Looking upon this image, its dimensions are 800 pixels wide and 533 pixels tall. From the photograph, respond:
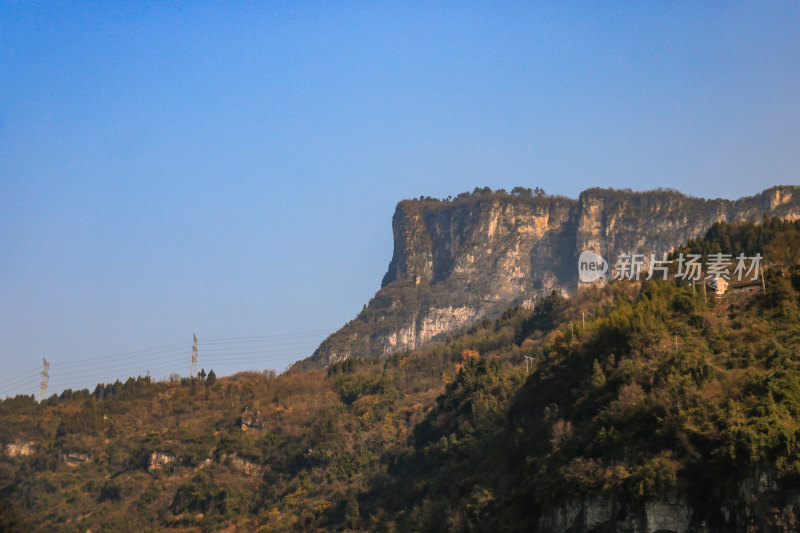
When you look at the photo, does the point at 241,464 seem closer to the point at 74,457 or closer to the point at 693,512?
the point at 74,457

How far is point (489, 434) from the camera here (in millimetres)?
79188

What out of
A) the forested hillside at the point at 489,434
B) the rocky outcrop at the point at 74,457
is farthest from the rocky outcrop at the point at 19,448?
the rocky outcrop at the point at 74,457

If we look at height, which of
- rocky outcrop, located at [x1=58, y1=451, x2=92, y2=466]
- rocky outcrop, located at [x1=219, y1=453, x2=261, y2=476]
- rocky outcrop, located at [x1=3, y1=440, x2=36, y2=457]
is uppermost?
rocky outcrop, located at [x1=3, y1=440, x2=36, y2=457]

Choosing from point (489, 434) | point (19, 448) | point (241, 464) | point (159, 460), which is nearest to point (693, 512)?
point (489, 434)

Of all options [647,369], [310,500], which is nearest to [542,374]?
[647,369]

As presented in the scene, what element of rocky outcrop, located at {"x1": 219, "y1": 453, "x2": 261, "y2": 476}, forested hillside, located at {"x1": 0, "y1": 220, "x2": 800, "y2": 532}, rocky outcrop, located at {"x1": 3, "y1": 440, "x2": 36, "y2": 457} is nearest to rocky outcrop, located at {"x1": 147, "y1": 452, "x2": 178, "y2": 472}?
forested hillside, located at {"x1": 0, "y1": 220, "x2": 800, "y2": 532}

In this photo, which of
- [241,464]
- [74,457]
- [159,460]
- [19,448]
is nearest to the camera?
[241,464]

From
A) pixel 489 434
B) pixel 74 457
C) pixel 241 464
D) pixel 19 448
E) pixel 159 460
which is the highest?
pixel 489 434

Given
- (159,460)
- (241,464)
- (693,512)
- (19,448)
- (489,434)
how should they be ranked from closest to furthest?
(693,512), (489,434), (241,464), (159,460), (19,448)

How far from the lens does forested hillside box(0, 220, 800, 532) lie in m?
49.5

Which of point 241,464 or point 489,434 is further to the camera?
point 241,464

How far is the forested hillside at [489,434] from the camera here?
49500 millimetres

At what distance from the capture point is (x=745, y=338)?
60781 millimetres

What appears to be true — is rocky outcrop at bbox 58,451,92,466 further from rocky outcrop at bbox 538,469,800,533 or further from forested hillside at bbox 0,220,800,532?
rocky outcrop at bbox 538,469,800,533
